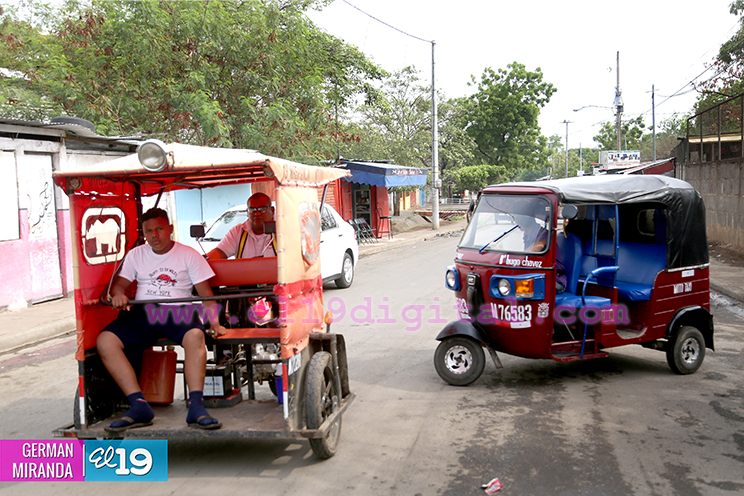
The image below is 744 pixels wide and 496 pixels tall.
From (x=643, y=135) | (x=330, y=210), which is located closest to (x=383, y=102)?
(x=330, y=210)

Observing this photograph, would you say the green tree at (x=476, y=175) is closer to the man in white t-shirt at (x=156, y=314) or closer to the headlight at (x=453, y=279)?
the headlight at (x=453, y=279)

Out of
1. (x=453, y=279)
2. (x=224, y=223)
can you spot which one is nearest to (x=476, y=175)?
(x=224, y=223)

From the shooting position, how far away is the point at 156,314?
15.9 ft

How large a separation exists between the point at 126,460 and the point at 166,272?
1446mm

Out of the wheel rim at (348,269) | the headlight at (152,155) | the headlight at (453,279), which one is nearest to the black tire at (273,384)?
the headlight at (152,155)

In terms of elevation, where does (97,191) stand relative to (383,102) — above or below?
below

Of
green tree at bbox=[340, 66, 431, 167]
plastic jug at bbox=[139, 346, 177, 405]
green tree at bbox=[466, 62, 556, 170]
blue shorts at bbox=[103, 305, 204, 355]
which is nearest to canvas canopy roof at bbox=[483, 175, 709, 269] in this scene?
blue shorts at bbox=[103, 305, 204, 355]

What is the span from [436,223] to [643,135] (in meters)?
63.1

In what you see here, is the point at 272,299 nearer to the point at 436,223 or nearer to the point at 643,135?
the point at 436,223

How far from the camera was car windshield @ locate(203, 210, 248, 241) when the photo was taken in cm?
1109

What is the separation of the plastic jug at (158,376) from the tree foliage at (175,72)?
392 inches

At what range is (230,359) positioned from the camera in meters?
4.96

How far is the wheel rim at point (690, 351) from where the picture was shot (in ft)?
22.3

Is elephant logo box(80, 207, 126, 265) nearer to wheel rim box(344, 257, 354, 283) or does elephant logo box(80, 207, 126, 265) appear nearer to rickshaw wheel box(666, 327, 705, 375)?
rickshaw wheel box(666, 327, 705, 375)
